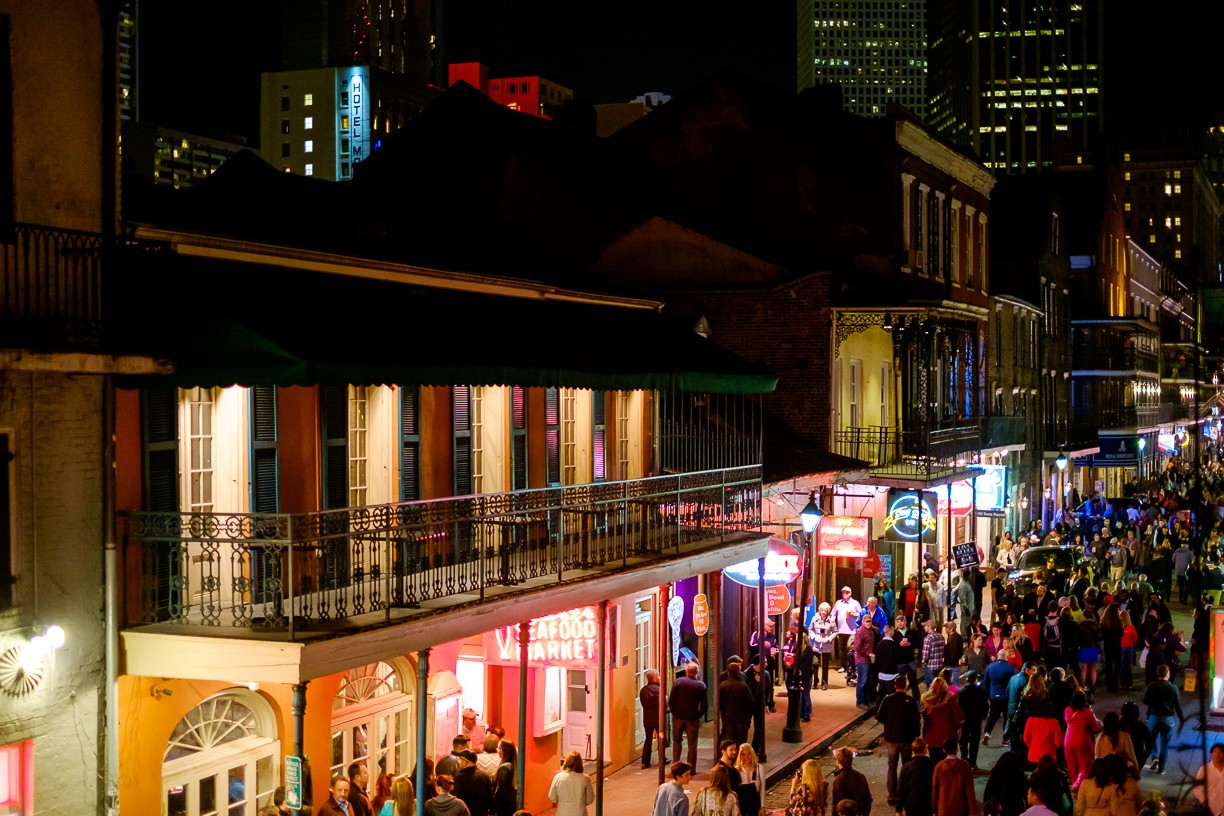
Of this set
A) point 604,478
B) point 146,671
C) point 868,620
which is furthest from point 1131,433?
point 146,671

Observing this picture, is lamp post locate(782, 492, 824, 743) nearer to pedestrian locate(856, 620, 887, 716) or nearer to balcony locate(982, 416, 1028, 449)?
pedestrian locate(856, 620, 887, 716)

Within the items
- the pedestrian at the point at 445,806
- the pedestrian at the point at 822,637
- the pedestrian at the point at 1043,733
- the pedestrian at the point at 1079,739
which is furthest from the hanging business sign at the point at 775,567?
the pedestrian at the point at 445,806

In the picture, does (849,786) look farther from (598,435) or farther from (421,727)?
(598,435)

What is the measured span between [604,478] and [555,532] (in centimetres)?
368

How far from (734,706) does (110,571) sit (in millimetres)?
10048

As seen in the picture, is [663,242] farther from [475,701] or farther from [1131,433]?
[1131,433]

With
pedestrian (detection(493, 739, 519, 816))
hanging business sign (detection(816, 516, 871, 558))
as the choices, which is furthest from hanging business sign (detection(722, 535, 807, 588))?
pedestrian (detection(493, 739, 519, 816))

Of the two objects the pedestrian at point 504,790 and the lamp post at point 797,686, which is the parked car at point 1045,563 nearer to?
the lamp post at point 797,686

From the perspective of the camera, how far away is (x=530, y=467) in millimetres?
18703

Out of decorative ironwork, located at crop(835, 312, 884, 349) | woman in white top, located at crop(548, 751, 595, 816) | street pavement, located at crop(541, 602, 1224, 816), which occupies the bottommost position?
street pavement, located at crop(541, 602, 1224, 816)

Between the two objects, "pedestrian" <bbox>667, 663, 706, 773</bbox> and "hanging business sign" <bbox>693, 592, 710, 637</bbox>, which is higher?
"hanging business sign" <bbox>693, 592, 710, 637</bbox>

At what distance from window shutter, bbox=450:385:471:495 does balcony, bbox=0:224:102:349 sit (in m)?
5.95

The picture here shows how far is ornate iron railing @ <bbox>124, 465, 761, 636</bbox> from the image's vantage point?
39.4 feet

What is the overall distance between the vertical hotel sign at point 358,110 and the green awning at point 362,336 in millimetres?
136757
